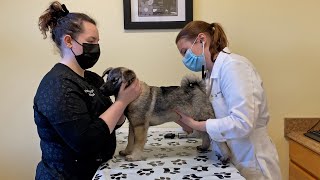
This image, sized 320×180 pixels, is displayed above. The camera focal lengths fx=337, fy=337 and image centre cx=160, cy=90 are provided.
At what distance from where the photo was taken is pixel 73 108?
126 cm

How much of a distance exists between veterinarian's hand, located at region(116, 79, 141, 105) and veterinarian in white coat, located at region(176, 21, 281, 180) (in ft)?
0.74

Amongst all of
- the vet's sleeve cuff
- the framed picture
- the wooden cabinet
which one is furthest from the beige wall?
the vet's sleeve cuff

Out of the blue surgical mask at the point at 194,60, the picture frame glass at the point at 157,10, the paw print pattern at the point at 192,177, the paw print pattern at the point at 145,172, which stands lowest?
the paw print pattern at the point at 145,172

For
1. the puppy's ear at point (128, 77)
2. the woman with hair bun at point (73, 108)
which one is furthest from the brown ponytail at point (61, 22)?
the puppy's ear at point (128, 77)

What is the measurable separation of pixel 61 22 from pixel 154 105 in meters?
0.54

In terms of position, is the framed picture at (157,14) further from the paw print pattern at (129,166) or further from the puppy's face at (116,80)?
the paw print pattern at (129,166)

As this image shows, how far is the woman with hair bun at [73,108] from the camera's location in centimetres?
126

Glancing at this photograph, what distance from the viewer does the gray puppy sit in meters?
1.45

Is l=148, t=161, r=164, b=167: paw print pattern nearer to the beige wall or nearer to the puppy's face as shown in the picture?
the puppy's face

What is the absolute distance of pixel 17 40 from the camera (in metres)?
2.10

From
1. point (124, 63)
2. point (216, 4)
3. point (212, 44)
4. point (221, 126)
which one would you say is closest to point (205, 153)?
point (221, 126)

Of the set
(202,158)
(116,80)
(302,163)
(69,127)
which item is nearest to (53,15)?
(116,80)

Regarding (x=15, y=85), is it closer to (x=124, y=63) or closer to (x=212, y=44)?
(x=124, y=63)

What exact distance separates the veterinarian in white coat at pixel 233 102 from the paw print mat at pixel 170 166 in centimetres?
13
